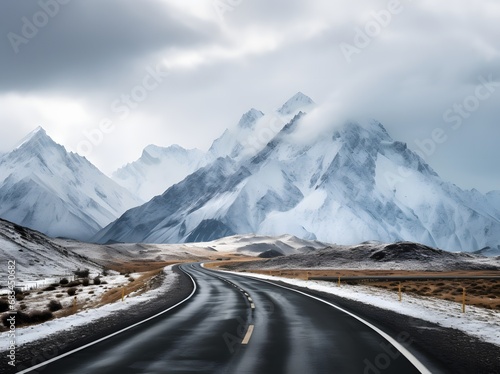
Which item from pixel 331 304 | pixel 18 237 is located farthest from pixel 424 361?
pixel 18 237

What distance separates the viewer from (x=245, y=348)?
11.8 meters

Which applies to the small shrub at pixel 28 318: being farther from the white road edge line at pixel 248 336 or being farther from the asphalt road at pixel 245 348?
the white road edge line at pixel 248 336

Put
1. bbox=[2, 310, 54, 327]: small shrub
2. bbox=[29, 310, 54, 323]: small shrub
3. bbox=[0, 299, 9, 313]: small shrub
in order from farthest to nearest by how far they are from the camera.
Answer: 1. bbox=[0, 299, 9, 313]: small shrub
2. bbox=[29, 310, 54, 323]: small shrub
3. bbox=[2, 310, 54, 327]: small shrub

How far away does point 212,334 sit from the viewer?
14.2 meters

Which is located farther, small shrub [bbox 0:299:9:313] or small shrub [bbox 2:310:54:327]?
small shrub [bbox 0:299:9:313]

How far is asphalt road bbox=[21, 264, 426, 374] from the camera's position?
980 cm

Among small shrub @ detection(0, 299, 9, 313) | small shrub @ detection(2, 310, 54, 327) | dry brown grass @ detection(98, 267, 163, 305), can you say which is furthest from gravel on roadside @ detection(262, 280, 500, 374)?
small shrub @ detection(0, 299, 9, 313)

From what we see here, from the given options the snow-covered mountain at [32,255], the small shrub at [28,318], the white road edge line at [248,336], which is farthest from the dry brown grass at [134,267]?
the white road edge line at [248,336]

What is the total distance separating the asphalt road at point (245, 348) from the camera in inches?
386

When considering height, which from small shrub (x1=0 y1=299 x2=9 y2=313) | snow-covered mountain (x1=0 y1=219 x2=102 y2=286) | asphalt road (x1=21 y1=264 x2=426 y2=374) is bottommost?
small shrub (x1=0 y1=299 x2=9 y2=313)

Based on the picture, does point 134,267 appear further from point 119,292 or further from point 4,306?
point 4,306

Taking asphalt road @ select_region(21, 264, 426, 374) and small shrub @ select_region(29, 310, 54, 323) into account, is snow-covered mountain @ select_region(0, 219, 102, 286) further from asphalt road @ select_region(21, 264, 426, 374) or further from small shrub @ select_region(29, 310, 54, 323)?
asphalt road @ select_region(21, 264, 426, 374)

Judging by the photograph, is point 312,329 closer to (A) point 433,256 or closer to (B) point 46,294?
(B) point 46,294

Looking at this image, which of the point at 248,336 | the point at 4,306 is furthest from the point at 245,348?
the point at 4,306
